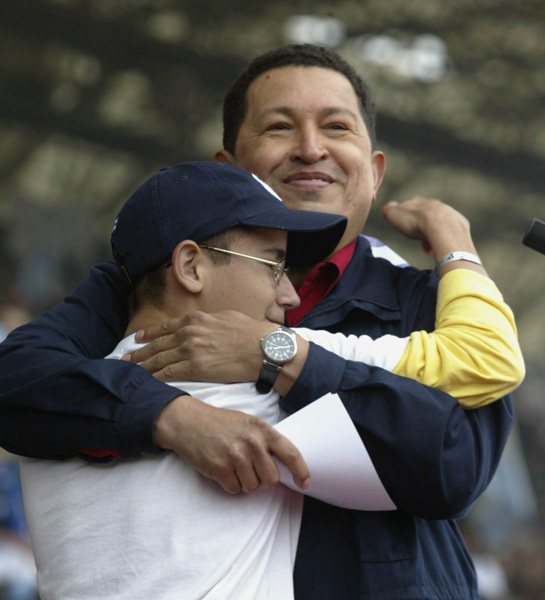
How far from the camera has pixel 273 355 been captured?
146cm

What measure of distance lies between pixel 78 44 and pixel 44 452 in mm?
4500

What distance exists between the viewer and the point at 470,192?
21.6 ft

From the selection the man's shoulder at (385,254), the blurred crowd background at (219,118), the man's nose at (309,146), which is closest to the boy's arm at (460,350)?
the man's shoulder at (385,254)

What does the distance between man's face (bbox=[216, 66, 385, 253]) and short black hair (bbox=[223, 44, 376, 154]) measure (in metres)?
0.03

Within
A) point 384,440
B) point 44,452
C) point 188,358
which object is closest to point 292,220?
point 188,358

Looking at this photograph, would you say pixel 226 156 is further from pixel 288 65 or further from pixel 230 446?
pixel 230 446

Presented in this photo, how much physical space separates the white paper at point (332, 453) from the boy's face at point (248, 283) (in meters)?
0.27

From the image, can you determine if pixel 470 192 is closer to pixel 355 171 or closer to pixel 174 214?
pixel 355 171

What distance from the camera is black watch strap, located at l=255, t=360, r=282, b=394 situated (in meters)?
1.46

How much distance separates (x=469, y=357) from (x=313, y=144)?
27.6 inches

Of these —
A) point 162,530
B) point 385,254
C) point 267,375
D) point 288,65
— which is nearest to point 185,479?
point 162,530

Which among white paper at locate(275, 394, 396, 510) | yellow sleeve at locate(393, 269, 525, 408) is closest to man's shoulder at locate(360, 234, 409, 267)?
yellow sleeve at locate(393, 269, 525, 408)

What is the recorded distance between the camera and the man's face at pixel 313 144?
199 cm

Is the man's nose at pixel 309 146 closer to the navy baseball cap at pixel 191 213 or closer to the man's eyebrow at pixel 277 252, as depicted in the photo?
the navy baseball cap at pixel 191 213
